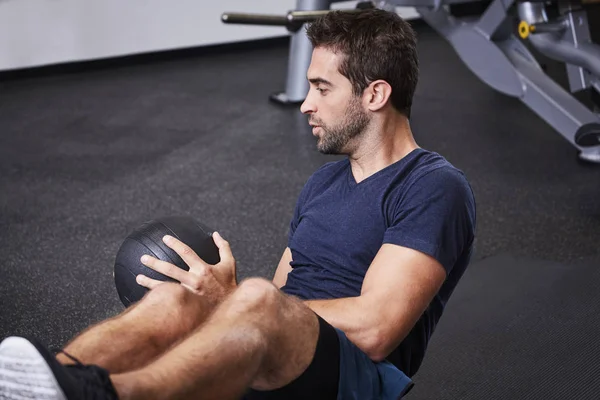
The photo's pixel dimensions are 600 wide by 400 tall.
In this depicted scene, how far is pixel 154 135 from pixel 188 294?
287cm

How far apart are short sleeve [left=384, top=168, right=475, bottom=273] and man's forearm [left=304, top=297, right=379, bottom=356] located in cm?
13

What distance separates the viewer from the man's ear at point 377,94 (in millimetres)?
1450

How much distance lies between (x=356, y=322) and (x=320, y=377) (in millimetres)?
119

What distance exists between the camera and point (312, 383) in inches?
47.1

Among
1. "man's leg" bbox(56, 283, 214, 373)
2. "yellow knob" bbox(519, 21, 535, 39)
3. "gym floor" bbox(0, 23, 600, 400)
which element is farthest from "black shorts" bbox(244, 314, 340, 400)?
"yellow knob" bbox(519, 21, 535, 39)

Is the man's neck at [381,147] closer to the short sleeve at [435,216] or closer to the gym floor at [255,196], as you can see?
the short sleeve at [435,216]

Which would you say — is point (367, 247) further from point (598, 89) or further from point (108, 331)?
point (598, 89)

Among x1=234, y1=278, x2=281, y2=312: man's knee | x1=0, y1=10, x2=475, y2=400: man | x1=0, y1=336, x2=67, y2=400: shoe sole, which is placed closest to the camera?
x1=0, y1=336, x2=67, y2=400: shoe sole

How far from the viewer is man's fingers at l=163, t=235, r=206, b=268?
1401 mm

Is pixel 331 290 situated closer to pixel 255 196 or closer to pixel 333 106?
pixel 333 106

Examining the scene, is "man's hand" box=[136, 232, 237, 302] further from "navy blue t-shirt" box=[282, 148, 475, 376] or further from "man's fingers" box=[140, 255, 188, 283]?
"navy blue t-shirt" box=[282, 148, 475, 376]

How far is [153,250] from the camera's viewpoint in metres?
1.56

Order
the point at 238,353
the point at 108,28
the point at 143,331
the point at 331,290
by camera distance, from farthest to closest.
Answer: the point at 108,28 → the point at 331,290 → the point at 143,331 → the point at 238,353

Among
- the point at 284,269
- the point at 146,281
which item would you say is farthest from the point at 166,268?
the point at 284,269
